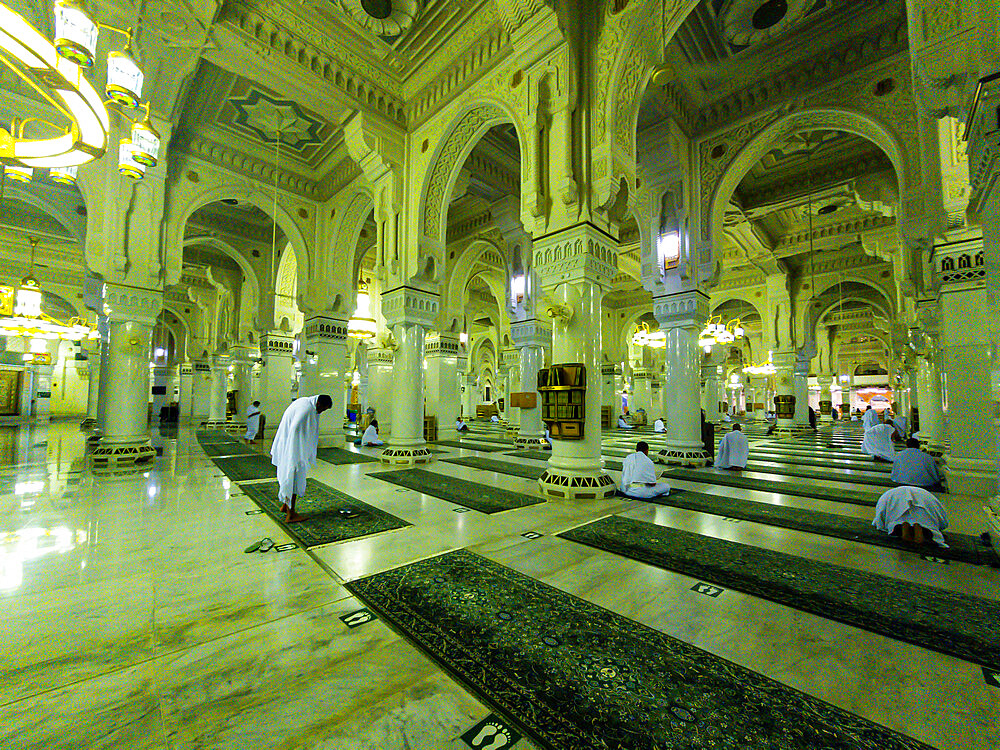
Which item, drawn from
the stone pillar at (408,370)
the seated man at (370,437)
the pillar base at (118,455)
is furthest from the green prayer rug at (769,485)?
the pillar base at (118,455)

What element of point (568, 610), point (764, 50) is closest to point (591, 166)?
point (764, 50)

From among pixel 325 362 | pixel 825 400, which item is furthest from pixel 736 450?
pixel 825 400

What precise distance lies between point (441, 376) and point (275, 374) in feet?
14.0

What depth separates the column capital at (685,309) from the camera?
24.2 feet

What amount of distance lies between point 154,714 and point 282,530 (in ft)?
6.88

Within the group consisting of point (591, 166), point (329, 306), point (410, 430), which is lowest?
point (410, 430)

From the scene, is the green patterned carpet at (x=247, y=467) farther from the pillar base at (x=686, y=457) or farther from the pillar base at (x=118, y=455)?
the pillar base at (x=686, y=457)

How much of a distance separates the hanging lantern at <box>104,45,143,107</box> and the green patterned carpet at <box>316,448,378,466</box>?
5.17 meters

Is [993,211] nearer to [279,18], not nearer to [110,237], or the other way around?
[279,18]

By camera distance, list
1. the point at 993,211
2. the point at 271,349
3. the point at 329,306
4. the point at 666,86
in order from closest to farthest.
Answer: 1. the point at 993,211
2. the point at 666,86
3. the point at 329,306
4. the point at 271,349

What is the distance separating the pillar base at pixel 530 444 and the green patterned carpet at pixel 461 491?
403 cm

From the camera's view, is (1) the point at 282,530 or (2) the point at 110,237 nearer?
(1) the point at 282,530

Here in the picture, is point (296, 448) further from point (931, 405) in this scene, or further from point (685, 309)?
point (931, 405)

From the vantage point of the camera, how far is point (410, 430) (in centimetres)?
729
